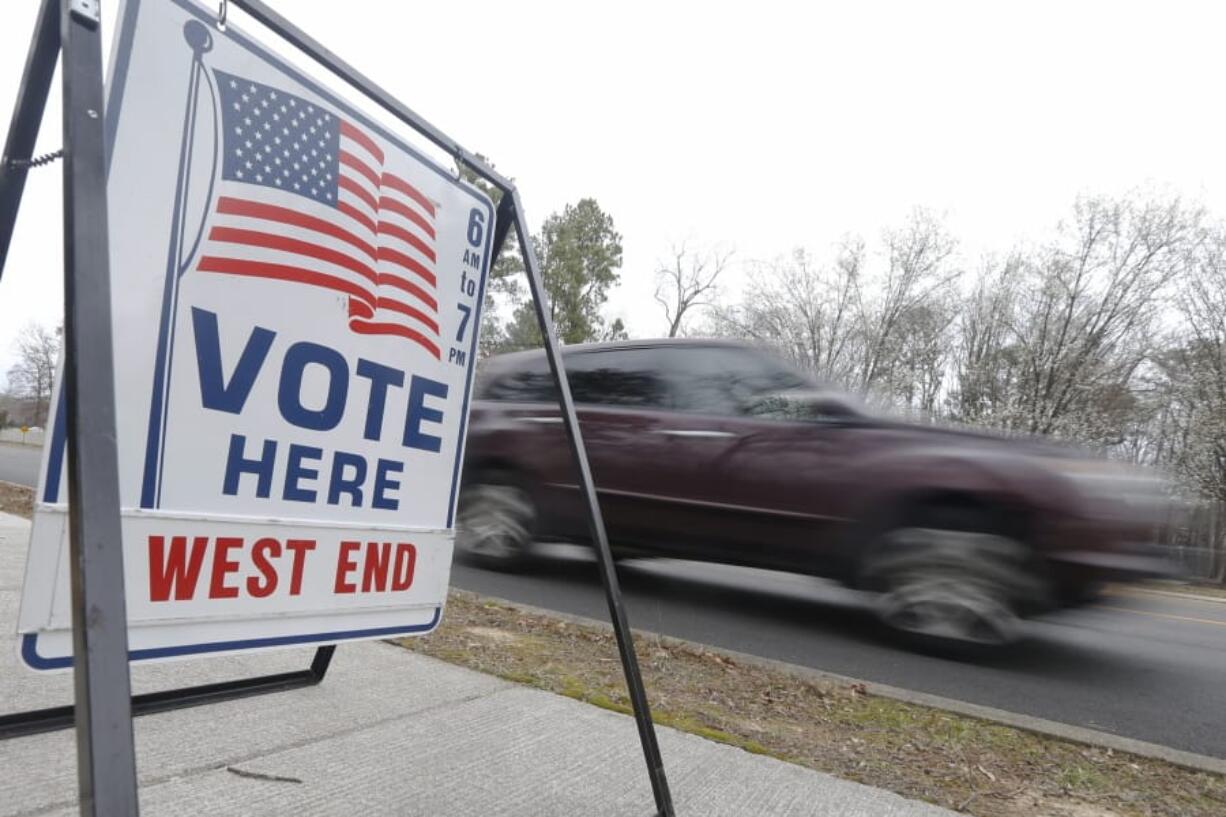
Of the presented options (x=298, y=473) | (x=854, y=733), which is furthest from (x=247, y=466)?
(x=854, y=733)

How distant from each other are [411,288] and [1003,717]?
10.1ft

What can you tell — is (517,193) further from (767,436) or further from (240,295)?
(767,436)

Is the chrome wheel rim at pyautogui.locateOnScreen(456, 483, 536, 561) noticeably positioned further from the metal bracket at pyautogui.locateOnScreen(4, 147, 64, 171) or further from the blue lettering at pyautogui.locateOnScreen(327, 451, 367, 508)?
the metal bracket at pyautogui.locateOnScreen(4, 147, 64, 171)

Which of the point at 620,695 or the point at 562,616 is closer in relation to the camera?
the point at 620,695

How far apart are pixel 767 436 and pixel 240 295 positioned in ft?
13.3

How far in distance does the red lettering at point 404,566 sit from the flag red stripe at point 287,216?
75 cm

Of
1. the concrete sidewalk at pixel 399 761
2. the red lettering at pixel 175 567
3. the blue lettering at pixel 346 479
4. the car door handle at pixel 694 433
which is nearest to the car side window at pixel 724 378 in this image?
the car door handle at pixel 694 433

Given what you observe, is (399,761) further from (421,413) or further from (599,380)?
(599,380)

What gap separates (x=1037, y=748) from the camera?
2.92 metres

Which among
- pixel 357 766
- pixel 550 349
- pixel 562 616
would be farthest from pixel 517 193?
pixel 562 616

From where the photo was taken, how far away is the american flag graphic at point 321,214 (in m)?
1.48

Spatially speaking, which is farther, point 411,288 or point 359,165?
point 411,288

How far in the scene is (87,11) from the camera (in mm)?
1093

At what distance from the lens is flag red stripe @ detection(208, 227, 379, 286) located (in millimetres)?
1468
